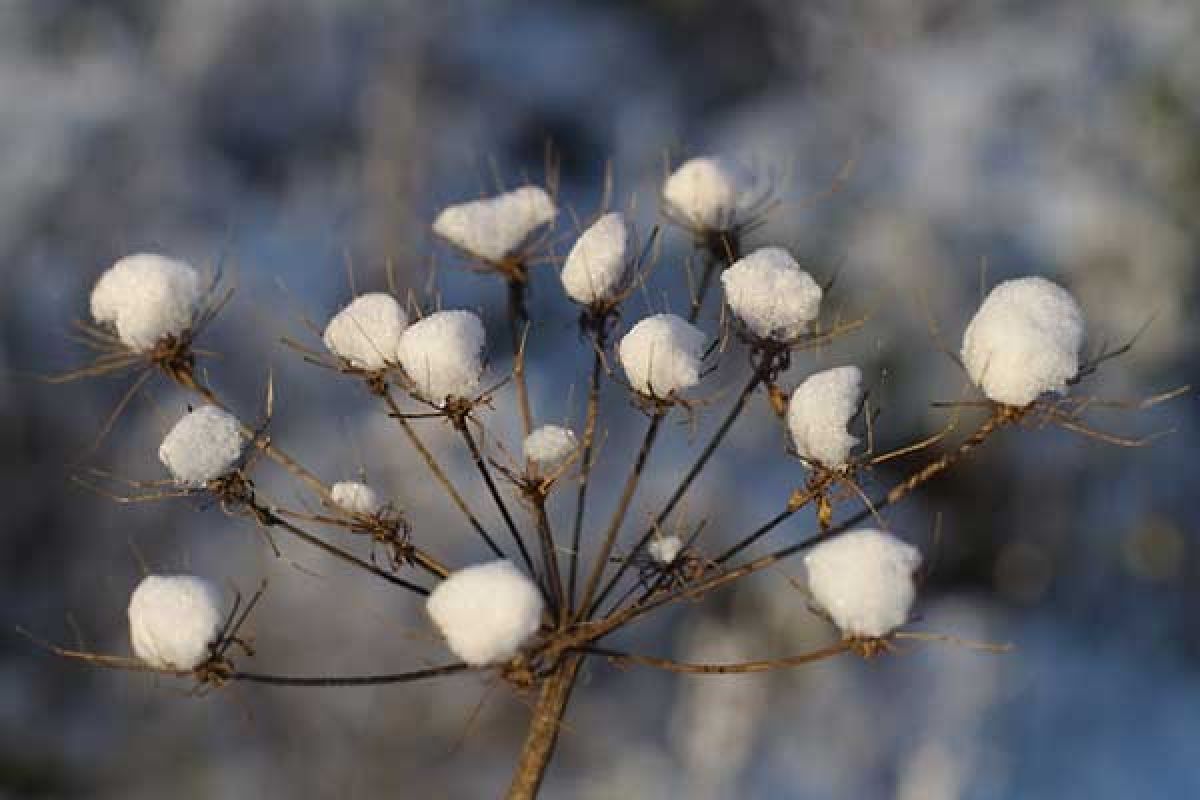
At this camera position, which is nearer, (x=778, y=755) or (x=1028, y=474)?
(x=778, y=755)

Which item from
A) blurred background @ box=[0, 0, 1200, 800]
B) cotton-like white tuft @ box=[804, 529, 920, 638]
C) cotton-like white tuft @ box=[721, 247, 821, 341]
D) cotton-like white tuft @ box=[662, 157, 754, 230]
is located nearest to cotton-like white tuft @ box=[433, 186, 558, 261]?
cotton-like white tuft @ box=[662, 157, 754, 230]

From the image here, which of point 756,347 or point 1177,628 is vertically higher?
point 1177,628

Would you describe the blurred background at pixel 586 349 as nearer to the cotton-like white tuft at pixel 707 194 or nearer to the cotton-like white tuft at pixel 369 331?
the cotton-like white tuft at pixel 707 194

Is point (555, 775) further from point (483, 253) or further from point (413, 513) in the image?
point (483, 253)

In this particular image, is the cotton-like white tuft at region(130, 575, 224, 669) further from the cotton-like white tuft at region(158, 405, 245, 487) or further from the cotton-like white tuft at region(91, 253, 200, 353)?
the cotton-like white tuft at region(91, 253, 200, 353)

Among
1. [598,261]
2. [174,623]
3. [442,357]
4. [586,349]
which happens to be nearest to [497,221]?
[598,261]

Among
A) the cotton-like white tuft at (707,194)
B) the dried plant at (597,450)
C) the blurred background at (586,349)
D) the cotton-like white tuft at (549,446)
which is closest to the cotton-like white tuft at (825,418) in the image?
the dried plant at (597,450)

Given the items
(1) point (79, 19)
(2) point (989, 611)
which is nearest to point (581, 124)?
(1) point (79, 19)
